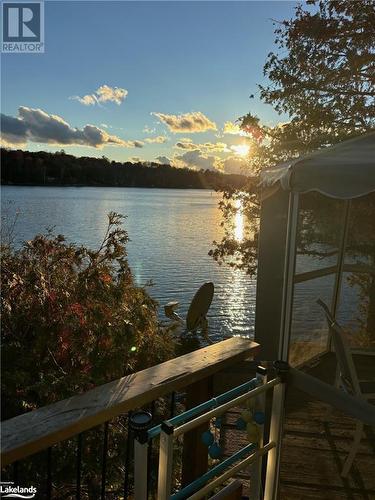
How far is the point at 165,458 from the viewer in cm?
134

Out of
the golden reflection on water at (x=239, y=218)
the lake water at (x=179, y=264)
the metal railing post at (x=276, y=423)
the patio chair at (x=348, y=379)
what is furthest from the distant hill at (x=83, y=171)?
the metal railing post at (x=276, y=423)

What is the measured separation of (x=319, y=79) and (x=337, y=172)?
468 centimetres

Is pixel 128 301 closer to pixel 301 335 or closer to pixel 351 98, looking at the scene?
pixel 301 335

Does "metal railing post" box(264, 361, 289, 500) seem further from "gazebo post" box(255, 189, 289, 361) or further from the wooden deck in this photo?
"gazebo post" box(255, 189, 289, 361)

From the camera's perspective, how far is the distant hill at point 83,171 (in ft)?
117

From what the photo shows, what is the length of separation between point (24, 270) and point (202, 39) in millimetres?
3493

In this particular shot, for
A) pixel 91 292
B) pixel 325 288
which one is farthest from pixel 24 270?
pixel 325 288

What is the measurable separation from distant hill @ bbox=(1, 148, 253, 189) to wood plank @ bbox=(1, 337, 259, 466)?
29176 mm

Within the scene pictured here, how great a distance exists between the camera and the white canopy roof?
2.72 metres

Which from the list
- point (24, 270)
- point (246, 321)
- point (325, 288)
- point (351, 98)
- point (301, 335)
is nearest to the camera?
point (24, 270)

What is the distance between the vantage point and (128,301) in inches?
158

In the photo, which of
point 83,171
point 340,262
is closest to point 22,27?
point 340,262

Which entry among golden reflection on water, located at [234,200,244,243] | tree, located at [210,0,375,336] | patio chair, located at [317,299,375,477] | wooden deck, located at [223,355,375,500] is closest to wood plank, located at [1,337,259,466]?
patio chair, located at [317,299,375,477]

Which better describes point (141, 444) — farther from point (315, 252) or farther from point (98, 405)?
point (315, 252)
